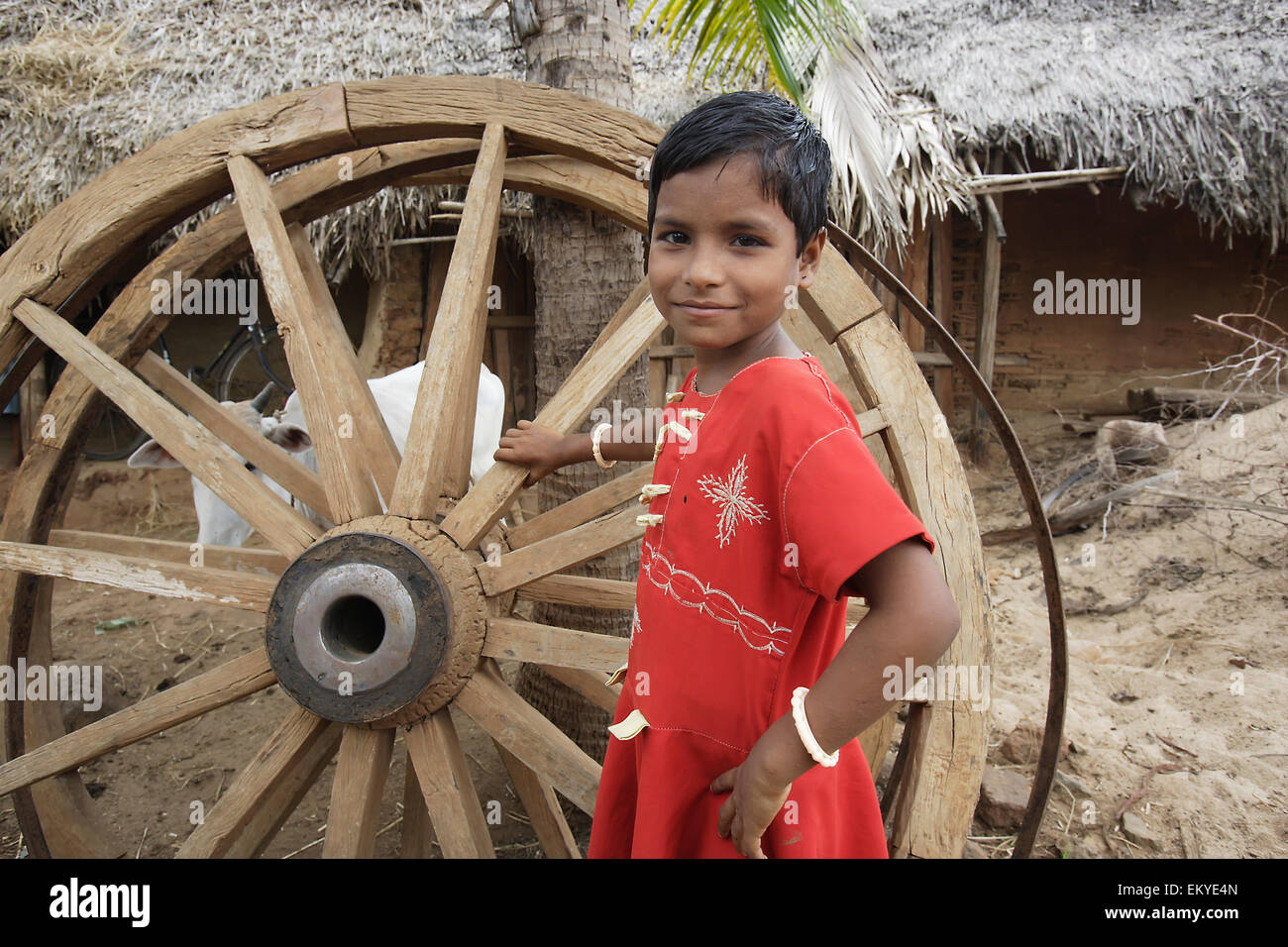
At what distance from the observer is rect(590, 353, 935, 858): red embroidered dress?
989 mm

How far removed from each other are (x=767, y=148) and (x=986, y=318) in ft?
22.1

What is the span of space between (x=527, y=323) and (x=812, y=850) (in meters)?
6.46

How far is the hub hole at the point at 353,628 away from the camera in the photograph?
155 centimetres

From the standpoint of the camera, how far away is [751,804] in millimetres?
945

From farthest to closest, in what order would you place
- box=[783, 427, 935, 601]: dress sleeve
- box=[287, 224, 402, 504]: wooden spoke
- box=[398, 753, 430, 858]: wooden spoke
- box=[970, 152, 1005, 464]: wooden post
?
box=[970, 152, 1005, 464]: wooden post < box=[398, 753, 430, 858]: wooden spoke < box=[287, 224, 402, 504]: wooden spoke < box=[783, 427, 935, 601]: dress sleeve

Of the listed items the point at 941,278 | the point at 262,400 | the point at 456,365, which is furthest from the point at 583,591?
the point at 941,278

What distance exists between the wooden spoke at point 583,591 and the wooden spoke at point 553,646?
420 millimetres

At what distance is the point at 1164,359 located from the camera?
7.84 metres

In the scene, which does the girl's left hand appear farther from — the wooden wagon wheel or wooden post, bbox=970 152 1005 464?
wooden post, bbox=970 152 1005 464

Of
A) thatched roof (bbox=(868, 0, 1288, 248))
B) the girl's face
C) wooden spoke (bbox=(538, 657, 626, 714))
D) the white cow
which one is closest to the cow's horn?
the white cow

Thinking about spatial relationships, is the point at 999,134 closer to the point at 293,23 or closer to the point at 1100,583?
the point at 1100,583

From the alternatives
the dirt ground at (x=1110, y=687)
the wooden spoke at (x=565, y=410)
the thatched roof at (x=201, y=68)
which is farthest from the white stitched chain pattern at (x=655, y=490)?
the thatched roof at (x=201, y=68)

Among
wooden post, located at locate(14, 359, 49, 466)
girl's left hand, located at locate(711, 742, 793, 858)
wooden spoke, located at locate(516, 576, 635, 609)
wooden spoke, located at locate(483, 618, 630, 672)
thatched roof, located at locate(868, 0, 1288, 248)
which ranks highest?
thatched roof, located at locate(868, 0, 1288, 248)
